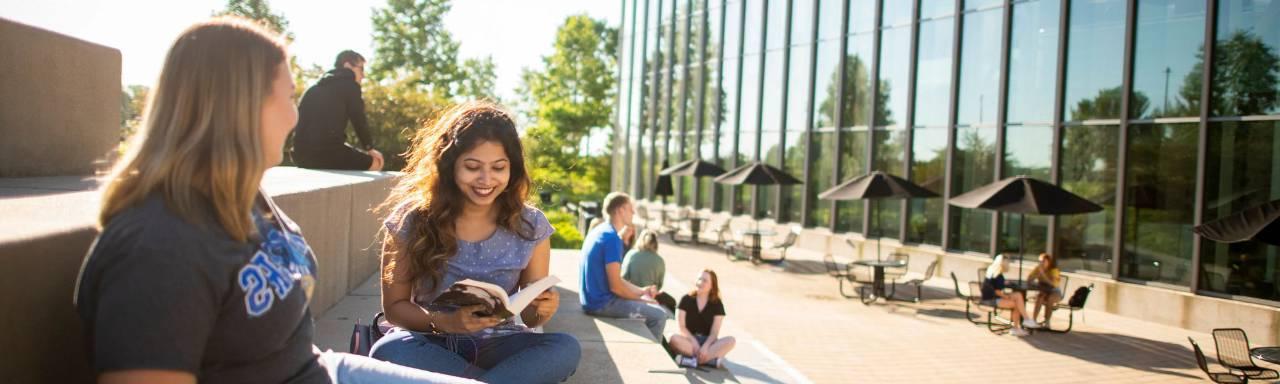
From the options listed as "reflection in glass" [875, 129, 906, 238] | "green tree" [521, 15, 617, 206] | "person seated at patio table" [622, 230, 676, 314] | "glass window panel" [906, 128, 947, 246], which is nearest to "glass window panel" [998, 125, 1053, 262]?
"glass window panel" [906, 128, 947, 246]

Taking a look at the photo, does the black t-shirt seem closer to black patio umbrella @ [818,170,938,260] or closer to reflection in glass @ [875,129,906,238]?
black patio umbrella @ [818,170,938,260]

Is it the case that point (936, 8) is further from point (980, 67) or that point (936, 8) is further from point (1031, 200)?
point (1031, 200)

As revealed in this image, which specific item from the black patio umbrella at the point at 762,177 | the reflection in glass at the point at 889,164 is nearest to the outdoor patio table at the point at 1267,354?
the reflection in glass at the point at 889,164

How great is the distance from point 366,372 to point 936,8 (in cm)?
1983

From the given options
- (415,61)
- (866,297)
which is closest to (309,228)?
(866,297)

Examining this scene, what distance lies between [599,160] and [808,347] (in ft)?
139

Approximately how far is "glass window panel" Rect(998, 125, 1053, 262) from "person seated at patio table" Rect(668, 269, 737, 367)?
1052cm

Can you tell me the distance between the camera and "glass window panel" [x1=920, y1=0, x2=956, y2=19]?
20.0 m

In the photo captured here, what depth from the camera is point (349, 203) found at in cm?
605

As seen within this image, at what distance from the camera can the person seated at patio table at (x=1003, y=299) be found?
1244 centimetres

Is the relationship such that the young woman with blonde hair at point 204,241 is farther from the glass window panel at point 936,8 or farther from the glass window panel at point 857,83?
the glass window panel at point 857,83

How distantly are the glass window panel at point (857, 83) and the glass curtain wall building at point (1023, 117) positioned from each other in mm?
49

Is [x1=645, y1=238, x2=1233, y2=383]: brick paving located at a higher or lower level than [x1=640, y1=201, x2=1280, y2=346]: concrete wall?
lower

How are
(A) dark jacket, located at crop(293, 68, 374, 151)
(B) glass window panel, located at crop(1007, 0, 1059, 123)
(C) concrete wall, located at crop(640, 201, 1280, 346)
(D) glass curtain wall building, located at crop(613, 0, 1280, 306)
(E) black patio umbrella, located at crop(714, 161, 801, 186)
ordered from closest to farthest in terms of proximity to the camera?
1. (A) dark jacket, located at crop(293, 68, 374, 151)
2. (C) concrete wall, located at crop(640, 201, 1280, 346)
3. (D) glass curtain wall building, located at crop(613, 0, 1280, 306)
4. (B) glass window panel, located at crop(1007, 0, 1059, 123)
5. (E) black patio umbrella, located at crop(714, 161, 801, 186)
